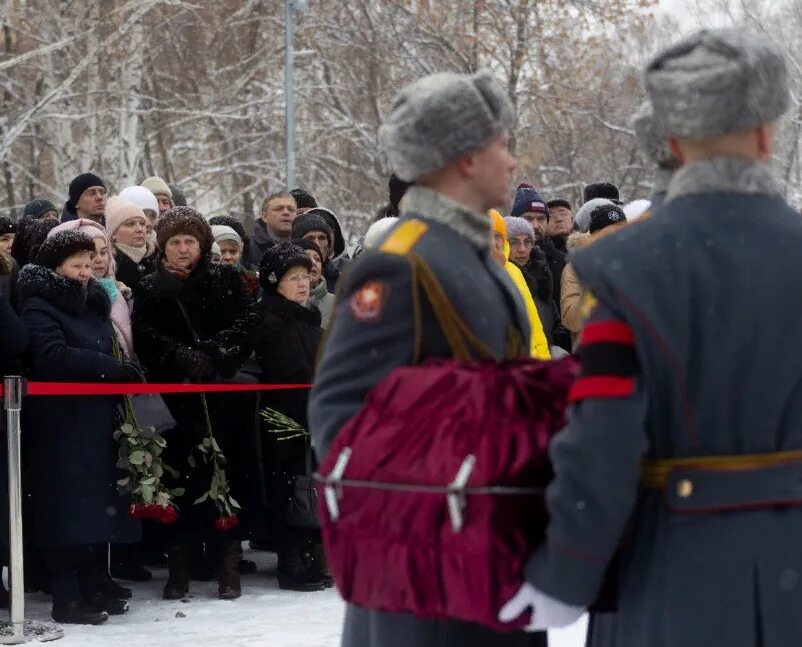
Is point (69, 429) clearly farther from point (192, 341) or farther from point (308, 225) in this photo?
point (308, 225)

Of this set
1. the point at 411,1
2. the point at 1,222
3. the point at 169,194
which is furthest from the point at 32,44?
the point at 1,222

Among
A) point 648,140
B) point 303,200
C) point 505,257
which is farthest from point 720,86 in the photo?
point 303,200

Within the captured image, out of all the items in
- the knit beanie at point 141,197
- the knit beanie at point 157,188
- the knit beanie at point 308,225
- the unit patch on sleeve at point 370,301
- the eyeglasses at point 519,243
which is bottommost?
the unit patch on sleeve at point 370,301

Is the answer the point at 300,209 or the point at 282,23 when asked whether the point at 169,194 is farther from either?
the point at 282,23

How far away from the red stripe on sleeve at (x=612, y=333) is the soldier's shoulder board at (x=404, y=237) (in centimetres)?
71

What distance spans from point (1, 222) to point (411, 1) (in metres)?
19.6

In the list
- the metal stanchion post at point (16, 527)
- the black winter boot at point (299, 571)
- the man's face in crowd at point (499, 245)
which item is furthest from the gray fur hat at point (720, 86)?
the black winter boot at point (299, 571)

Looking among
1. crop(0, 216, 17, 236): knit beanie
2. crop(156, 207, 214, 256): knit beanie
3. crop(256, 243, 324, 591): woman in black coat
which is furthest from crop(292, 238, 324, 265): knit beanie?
crop(0, 216, 17, 236): knit beanie

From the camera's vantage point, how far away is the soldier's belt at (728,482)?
9.98ft

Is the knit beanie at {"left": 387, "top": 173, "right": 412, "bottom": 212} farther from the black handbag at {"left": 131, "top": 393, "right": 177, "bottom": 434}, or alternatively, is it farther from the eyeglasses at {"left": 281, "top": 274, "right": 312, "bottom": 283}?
the black handbag at {"left": 131, "top": 393, "right": 177, "bottom": 434}

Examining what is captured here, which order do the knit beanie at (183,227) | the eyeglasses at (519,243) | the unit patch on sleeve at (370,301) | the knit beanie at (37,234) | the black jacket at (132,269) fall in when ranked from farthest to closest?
the eyeglasses at (519,243)
the black jacket at (132,269)
the knit beanie at (37,234)
the knit beanie at (183,227)
the unit patch on sleeve at (370,301)

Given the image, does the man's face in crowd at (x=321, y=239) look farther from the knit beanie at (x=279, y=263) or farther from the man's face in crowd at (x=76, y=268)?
the man's face in crowd at (x=76, y=268)

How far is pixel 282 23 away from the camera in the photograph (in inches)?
1114

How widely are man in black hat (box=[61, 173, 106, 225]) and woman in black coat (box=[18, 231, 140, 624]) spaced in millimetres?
2297
